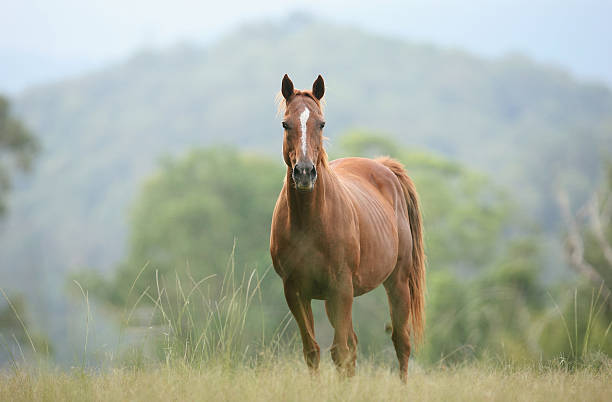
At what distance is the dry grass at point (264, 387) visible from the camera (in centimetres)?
427

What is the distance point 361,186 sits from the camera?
6230 millimetres

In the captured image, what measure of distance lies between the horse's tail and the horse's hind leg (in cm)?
22

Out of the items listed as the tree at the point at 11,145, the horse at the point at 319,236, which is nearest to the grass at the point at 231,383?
the horse at the point at 319,236

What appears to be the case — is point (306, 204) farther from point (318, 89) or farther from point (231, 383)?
point (231, 383)

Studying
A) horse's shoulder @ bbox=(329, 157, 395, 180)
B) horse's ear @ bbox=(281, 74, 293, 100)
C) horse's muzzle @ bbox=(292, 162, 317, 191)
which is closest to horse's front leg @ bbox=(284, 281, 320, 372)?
horse's muzzle @ bbox=(292, 162, 317, 191)

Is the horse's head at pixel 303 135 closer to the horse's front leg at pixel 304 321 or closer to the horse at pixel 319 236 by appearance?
the horse at pixel 319 236

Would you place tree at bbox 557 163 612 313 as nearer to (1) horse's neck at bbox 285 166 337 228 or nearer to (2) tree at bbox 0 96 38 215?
(1) horse's neck at bbox 285 166 337 228

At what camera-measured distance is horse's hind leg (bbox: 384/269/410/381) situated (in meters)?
6.20

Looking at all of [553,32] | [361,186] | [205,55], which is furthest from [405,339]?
[205,55]

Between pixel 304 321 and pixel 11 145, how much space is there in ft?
84.2

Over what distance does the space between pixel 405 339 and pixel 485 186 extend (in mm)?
45370

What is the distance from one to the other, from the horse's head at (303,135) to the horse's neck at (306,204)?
80 millimetres

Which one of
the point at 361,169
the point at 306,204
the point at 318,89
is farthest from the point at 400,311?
the point at 318,89

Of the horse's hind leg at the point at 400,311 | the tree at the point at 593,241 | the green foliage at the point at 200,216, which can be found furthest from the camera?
the green foliage at the point at 200,216
